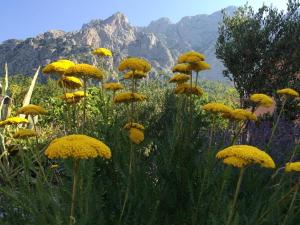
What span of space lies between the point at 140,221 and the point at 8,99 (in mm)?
5949

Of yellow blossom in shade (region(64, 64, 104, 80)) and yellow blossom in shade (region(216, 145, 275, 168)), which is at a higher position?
yellow blossom in shade (region(64, 64, 104, 80))

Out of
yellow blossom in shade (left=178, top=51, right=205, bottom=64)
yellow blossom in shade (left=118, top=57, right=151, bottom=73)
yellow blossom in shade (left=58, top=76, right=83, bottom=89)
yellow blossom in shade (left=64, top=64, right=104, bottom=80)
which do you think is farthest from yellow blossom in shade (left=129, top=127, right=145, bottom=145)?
yellow blossom in shade (left=178, top=51, right=205, bottom=64)

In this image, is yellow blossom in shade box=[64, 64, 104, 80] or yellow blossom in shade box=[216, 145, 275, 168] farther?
yellow blossom in shade box=[64, 64, 104, 80]

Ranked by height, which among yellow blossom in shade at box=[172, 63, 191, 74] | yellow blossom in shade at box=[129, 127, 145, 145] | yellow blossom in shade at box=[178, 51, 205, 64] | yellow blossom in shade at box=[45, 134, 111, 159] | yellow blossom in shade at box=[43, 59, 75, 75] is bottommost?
yellow blossom in shade at box=[129, 127, 145, 145]

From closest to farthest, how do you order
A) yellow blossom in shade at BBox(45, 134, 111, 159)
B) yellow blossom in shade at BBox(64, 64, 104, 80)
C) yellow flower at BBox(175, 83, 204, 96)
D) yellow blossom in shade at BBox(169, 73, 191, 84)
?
yellow blossom in shade at BBox(45, 134, 111, 159) → yellow blossom in shade at BBox(64, 64, 104, 80) → yellow flower at BBox(175, 83, 204, 96) → yellow blossom in shade at BBox(169, 73, 191, 84)

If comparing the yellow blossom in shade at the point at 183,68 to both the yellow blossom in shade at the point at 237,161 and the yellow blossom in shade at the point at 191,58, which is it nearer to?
the yellow blossom in shade at the point at 191,58

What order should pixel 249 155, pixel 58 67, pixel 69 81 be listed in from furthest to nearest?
pixel 69 81
pixel 58 67
pixel 249 155

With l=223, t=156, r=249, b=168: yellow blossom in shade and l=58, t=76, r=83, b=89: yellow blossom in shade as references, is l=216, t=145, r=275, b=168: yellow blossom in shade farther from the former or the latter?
l=58, t=76, r=83, b=89: yellow blossom in shade

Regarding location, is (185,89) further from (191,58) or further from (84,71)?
(84,71)

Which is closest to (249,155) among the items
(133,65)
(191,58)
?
(133,65)

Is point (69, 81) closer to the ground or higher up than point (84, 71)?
closer to the ground

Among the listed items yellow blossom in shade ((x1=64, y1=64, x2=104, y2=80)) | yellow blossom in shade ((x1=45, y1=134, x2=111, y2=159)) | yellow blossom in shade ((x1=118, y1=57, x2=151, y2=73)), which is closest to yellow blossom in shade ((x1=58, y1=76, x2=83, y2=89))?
yellow blossom in shade ((x1=118, y1=57, x2=151, y2=73))

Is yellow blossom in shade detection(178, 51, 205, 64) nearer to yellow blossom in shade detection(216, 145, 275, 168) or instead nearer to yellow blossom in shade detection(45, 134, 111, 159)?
yellow blossom in shade detection(216, 145, 275, 168)

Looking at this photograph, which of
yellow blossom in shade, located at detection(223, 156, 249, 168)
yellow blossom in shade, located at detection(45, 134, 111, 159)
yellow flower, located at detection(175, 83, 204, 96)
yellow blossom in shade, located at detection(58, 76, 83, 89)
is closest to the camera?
yellow blossom in shade, located at detection(45, 134, 111, 159)
